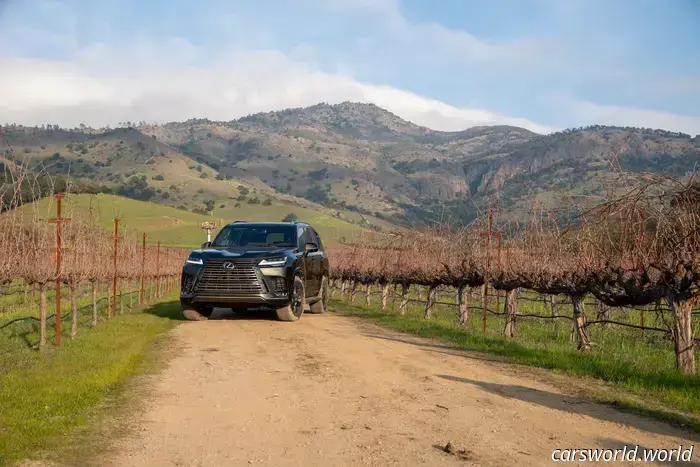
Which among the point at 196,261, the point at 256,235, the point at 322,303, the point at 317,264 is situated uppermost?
the point at 256,235

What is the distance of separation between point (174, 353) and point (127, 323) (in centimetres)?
632

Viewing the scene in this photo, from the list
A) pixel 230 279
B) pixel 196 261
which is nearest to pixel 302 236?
pixel 230 279

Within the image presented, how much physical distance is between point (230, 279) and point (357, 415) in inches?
383

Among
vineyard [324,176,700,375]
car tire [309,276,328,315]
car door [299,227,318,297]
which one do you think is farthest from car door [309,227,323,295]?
vineyard [324,176,700,375]

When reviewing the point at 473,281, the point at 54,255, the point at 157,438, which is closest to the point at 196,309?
the point at 54,255

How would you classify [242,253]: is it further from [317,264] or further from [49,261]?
[49,261]

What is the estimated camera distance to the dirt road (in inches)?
233

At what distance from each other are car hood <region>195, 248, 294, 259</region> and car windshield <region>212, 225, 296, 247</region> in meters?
1.26

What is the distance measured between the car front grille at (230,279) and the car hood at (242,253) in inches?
7.3

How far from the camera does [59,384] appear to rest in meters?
9.02

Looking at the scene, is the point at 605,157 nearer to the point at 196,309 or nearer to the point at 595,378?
the point at 595,378

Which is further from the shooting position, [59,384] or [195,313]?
[195,313]

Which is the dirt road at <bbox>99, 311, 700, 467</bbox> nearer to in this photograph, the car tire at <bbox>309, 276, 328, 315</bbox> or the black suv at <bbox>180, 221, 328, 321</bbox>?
the black suv at <bbox>180, 221, 328, 321</bbox>

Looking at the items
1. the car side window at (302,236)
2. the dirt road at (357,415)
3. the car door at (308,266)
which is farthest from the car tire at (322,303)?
the dirt road at (357,415)
